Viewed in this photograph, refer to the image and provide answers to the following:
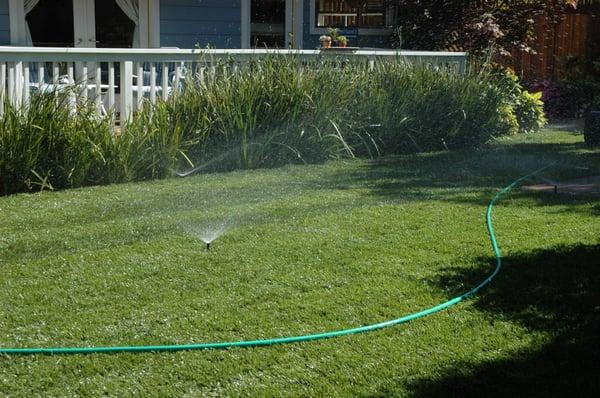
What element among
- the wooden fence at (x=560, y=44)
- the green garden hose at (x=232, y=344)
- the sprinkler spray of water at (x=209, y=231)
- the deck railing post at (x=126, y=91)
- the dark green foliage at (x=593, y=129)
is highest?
the wooden fence at (x=560, y=44)

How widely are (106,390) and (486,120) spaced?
8205 millimetres

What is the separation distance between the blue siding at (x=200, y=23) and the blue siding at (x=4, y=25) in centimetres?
244

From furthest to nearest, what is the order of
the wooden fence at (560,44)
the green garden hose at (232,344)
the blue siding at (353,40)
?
the wooden fence at (560,44) < the blue siding at (353,40) < the green garden hose at (232,344)

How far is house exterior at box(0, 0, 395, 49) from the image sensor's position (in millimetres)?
13328

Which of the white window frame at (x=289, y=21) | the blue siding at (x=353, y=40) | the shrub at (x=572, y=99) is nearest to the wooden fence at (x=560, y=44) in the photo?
the shrub at (x=572, y=99)

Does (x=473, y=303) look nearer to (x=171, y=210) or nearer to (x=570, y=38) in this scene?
(x=171, y=210)

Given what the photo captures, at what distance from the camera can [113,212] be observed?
6645 mm

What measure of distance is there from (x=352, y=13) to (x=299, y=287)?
37.3 ft

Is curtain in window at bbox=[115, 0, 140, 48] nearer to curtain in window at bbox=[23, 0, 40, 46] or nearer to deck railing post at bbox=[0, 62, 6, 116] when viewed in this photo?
curtain in window at bbox=[23, 0, 40, 46]

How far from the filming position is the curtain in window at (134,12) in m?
13.7

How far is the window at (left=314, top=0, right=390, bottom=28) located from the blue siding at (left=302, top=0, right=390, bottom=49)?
0.67ft

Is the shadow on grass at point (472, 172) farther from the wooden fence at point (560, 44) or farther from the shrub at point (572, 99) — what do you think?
the wooden fence at point (560, 44)

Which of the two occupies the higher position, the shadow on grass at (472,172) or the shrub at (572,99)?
the shrub at (572,99)

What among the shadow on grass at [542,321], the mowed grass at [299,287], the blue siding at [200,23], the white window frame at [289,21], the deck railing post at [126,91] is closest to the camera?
the shadow on grass at [542,321]
